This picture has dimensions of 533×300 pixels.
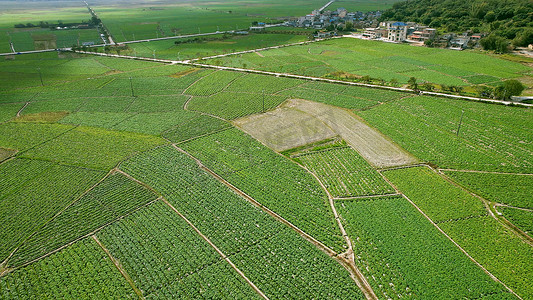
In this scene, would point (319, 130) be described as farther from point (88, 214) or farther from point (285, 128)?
point (88, 214)

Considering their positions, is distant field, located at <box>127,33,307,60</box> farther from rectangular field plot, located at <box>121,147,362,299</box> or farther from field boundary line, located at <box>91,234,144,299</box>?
field boundary line, located at <box>91,234,144,299</box>

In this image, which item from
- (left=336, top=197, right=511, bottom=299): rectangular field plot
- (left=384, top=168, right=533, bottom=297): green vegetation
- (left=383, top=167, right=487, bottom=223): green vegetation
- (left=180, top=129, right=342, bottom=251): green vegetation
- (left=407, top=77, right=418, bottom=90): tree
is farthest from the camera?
(left=407, top=77, right=418, bottom=90): tree

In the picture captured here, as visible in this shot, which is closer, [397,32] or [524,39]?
[524,39]

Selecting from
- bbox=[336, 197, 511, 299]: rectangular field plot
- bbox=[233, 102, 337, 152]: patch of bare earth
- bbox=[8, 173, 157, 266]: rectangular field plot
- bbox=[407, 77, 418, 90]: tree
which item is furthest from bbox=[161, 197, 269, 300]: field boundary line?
bbox=[407, 77, 418, 90]: tree

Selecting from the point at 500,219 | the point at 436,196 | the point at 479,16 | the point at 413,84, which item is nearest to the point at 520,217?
the point at 500,219

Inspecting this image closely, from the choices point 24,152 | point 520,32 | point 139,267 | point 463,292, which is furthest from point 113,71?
point 520,32

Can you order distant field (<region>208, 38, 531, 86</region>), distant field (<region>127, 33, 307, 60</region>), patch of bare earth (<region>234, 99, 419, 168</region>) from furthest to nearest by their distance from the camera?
distant field (<region>127, 33, 307, 60</region>), distant field (<region>208, 38, 531, 86</region>), patch of bare earth (<region>234, 99, 419, 168</region>)

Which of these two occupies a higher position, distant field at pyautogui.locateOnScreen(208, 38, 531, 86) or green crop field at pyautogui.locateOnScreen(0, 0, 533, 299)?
distant field at pyautogui.locateOnScreen(208, 38, 531, 86)
